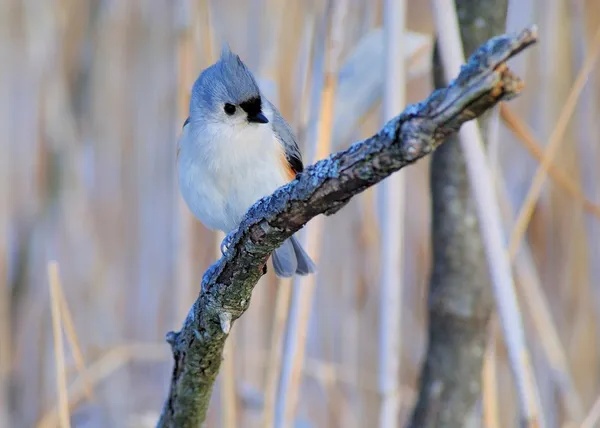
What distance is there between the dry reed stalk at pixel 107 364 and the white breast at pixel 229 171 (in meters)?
0.45

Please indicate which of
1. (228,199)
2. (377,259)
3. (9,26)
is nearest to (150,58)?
(9,26)

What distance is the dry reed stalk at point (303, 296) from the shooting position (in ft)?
3.01

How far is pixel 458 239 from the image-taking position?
3.34 ft

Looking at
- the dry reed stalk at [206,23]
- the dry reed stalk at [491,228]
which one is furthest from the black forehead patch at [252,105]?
the dry reed stalk at [491,228]

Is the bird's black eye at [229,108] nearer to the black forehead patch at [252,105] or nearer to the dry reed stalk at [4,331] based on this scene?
the black forehead patch at [252,105]

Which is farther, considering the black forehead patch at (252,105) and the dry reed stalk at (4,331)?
the dry reed stalk at (4,331)

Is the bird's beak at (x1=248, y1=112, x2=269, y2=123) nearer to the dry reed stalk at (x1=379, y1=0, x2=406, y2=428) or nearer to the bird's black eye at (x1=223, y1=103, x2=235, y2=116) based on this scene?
the bird's black eye at (x1=223, y1=103, x2=235, y2=116)

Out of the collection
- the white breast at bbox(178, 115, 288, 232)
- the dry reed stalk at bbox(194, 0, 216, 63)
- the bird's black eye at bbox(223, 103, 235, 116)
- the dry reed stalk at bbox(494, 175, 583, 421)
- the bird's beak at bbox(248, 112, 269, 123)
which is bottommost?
the dry reed stalk at bbox(494, 175, 583, 421)

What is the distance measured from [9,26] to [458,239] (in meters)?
1.17

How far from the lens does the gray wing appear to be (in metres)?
1.00

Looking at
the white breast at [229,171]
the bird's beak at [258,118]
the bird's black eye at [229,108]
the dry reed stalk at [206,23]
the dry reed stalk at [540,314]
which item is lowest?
the dry reed stalk at [540,314]

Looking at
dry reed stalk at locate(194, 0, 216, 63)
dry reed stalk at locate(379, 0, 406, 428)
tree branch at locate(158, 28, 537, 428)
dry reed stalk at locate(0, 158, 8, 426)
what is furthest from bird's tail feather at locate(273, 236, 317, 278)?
dry reed stalk at locate(0, 158, 8, 426)

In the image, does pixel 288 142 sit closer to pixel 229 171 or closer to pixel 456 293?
pixel 229 171

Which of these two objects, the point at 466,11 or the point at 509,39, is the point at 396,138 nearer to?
the point at 509,39
